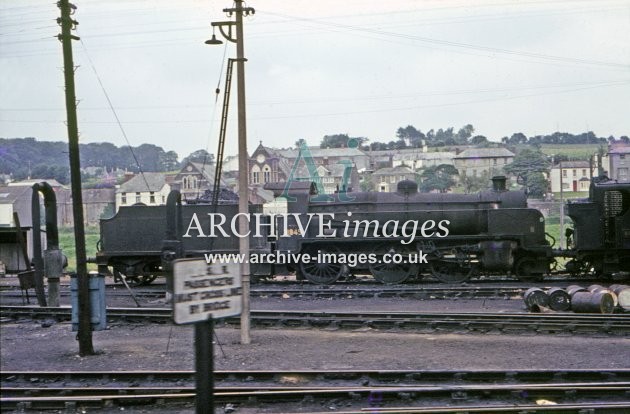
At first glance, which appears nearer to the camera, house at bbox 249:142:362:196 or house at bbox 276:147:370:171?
house at bbox 249:142:362:196

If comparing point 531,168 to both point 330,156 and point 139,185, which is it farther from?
point 139,185

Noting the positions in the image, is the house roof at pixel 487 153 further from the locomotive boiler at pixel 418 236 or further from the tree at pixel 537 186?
the locomotive boiler at pixel 418 236

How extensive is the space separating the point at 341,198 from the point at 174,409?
13618mm

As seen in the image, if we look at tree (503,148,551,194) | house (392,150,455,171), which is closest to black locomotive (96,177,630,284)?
tree (503,148,551,194)

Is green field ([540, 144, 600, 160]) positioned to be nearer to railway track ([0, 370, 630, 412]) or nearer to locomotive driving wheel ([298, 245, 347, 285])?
locomotive driving wheel ([298, 245, 347, 285])

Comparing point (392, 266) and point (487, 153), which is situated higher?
point (487, 153)

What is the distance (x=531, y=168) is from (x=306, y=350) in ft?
150

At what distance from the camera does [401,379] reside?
8.73 m

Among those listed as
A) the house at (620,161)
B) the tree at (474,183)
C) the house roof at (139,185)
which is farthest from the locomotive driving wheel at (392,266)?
the house at (620,161)

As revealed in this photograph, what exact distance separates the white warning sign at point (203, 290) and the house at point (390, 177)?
45463mm

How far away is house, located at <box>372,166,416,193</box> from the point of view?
49656mm

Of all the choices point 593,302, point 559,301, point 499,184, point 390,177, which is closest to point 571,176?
point 390,177

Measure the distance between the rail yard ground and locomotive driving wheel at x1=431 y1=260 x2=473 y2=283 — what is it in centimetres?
747

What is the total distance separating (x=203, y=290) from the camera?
3.89 meters
